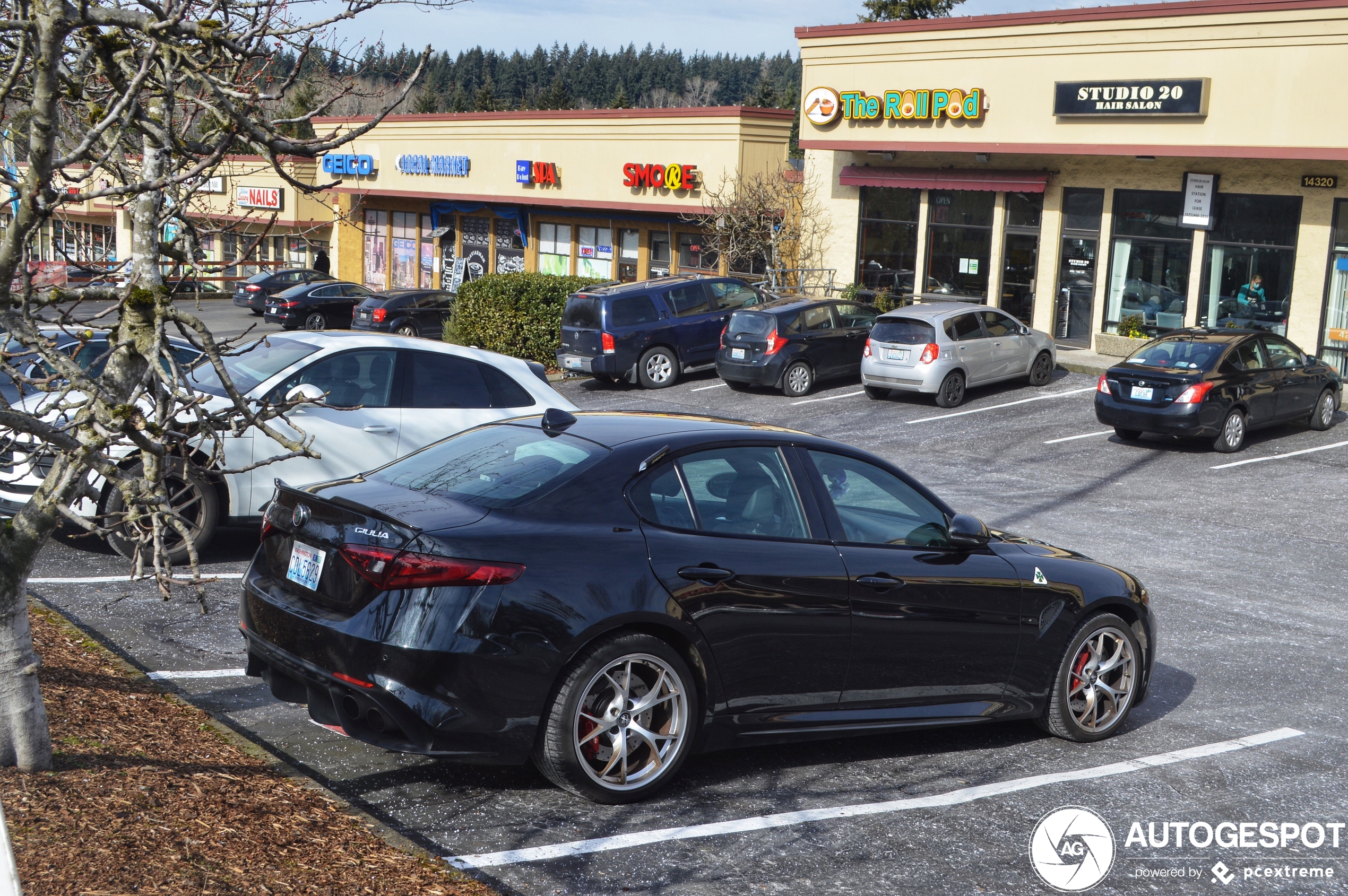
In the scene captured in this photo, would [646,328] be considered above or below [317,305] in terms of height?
above

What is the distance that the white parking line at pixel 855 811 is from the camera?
15.5 feet

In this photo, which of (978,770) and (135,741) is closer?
(135,741)

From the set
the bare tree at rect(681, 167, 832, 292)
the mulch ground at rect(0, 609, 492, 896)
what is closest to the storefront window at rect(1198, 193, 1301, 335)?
the bare tree at rect(681, 167, 832, 292)

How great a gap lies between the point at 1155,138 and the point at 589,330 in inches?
431

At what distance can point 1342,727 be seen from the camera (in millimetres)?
6973

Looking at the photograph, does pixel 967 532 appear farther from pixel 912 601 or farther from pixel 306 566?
pixel 306 566

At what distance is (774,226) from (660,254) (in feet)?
20.0

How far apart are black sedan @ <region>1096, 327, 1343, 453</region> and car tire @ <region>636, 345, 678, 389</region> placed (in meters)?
8.53

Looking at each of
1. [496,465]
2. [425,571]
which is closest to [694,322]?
[496,465]

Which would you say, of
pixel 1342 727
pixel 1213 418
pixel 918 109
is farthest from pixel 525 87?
pixel 1342 727

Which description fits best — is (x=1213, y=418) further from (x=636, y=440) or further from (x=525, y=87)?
(x=525, y=87)

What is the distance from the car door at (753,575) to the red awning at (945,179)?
21.6m

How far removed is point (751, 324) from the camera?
2197 cm

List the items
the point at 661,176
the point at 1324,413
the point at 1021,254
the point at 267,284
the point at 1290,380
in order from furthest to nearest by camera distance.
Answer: the point at 267,284 < the point at 661,176 < the point at 1021,254 < the point at 1324,413 < the point at 1290,380
